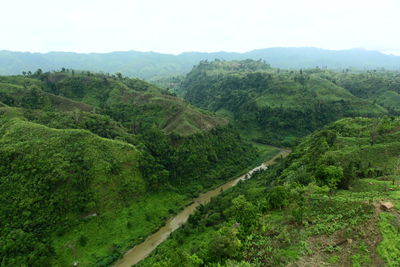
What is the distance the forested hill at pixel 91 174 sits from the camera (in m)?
34.7

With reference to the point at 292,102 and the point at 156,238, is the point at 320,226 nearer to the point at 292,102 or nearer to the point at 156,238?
the point at 156,238

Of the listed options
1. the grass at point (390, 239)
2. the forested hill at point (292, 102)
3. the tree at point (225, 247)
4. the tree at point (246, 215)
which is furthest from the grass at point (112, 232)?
the forested hill at point (292, 102)

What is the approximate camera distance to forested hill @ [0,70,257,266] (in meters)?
34.7

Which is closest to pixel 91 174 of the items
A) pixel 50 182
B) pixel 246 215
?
pixel 50 182

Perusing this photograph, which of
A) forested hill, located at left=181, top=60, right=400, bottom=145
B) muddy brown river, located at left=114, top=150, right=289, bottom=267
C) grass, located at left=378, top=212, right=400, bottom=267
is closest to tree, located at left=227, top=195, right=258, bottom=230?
grass, located at left=378, top=212, right=400, bottom=267

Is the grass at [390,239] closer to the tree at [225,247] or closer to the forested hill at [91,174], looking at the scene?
the tree at [225,247]

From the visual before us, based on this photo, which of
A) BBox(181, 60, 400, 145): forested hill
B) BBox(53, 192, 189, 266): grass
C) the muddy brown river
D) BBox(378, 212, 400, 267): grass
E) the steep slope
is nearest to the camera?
BBox(378, 212, 400, 267): grass

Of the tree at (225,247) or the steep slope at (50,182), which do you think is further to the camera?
the steep slope at (50,182)

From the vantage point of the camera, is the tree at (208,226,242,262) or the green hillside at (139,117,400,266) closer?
the green hillside at (139,117,400,266)

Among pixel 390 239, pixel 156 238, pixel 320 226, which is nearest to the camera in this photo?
pixel 390 239

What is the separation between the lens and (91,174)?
137 feet

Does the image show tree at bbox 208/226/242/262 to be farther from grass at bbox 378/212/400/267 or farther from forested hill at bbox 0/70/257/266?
forested hill at bbox 0/70/257/266

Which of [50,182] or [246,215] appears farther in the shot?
[50,182]

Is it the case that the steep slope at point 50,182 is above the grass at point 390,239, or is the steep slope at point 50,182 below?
below
